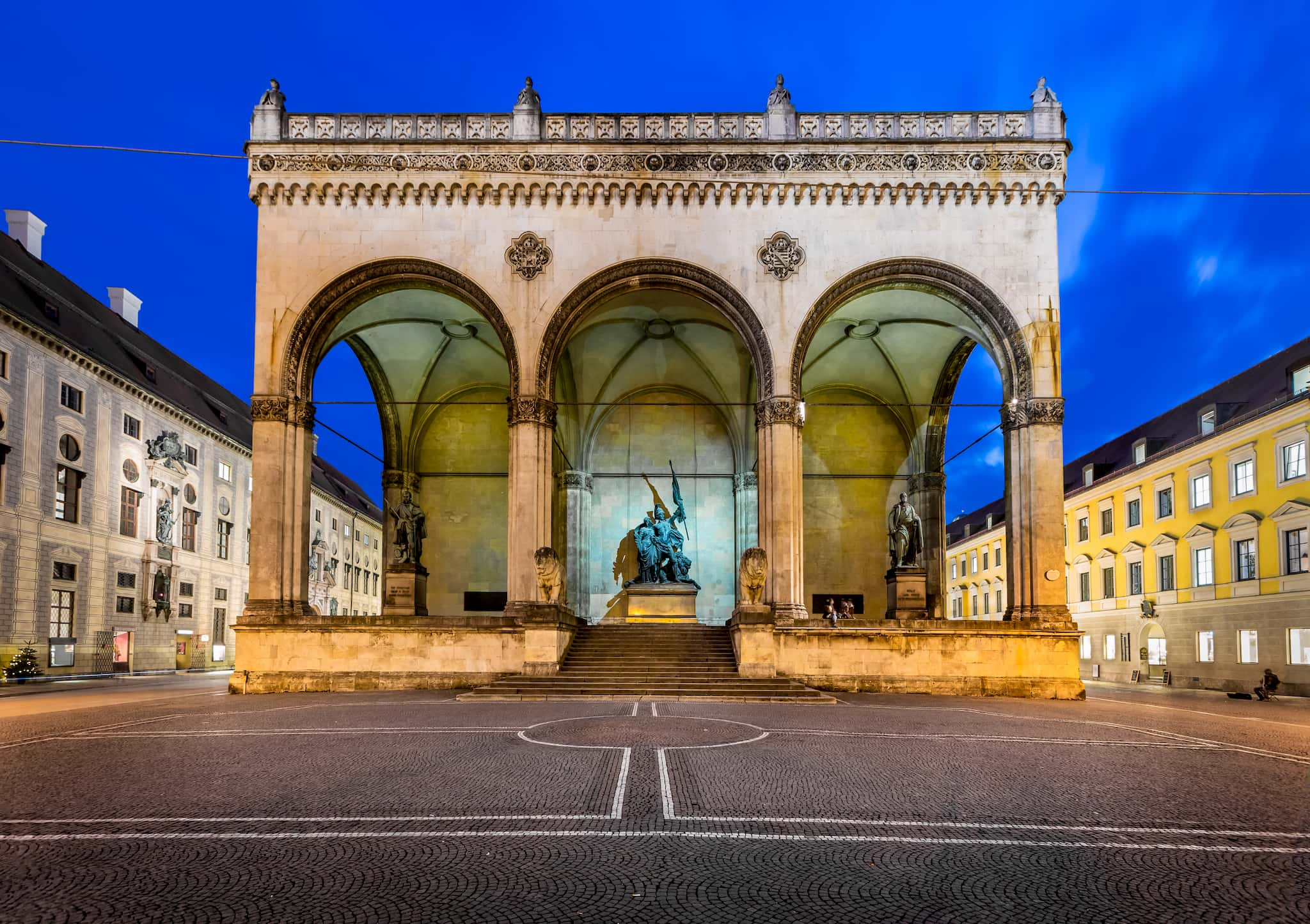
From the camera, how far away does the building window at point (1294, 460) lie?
27547 millimetres

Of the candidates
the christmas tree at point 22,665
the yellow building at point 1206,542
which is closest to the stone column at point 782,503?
the yellow building at point 1206,542

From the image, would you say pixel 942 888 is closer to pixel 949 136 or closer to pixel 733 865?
pixel 733 865

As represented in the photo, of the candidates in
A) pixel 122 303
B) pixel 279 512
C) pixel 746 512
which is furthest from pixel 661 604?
pixel 122 303

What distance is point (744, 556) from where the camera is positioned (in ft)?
69.3

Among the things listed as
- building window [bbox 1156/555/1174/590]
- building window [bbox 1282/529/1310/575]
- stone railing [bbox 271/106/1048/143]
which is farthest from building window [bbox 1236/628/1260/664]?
stone railing [bbox 271/106/1048/143]

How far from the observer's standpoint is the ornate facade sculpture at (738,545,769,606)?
21.0 meters

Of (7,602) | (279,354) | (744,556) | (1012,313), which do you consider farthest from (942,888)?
(7,602)

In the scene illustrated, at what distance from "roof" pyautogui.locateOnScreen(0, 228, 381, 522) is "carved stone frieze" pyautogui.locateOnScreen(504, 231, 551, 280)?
55.4 feet

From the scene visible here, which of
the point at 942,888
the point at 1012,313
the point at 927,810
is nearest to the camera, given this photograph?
the point at 942,888

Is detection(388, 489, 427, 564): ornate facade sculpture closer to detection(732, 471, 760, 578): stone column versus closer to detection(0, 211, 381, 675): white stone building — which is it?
detection(732, 471, 760, 578): stone column

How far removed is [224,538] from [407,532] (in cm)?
2499

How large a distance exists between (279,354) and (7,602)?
1423cm

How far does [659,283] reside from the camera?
23.6 m

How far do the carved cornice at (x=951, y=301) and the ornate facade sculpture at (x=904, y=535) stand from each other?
15.1 ft
